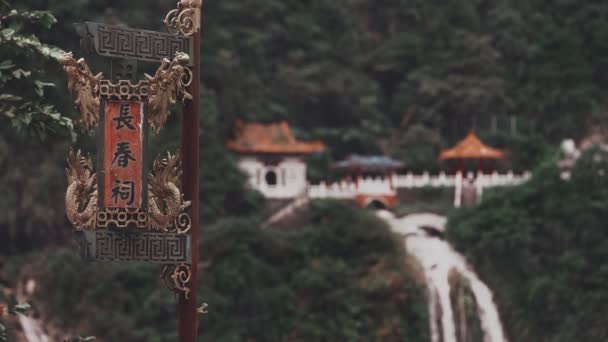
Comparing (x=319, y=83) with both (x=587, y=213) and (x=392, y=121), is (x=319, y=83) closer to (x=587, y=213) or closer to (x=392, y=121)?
(x=392, y=121)

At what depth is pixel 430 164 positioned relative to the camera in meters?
36.0

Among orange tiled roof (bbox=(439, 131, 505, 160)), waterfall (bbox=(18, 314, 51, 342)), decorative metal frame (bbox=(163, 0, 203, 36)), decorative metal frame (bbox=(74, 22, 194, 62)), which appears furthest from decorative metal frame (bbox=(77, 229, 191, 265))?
orange tiled roof (bbox=(439, 131, 505, 160))

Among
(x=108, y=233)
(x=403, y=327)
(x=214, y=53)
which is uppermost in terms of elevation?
(x=214, y=53)

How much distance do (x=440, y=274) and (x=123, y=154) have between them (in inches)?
905

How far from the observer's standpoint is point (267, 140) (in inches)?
1262

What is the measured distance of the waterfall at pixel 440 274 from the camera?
91.6 ft

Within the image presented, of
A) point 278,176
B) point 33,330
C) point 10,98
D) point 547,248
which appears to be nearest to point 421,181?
point 278,176

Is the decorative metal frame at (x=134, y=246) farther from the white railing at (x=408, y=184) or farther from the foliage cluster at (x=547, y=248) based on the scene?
the white railing at (x=408, y=184)

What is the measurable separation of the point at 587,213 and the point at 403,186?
6.00 metres

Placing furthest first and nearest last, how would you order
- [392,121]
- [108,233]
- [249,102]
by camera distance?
[392,121] → [249,102] → [108,233]

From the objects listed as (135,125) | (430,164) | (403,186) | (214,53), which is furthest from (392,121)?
(135,125)

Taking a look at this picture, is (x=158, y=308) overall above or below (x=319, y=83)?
below

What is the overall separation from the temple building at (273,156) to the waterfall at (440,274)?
2.95 meters

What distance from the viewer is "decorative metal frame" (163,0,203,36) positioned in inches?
285
